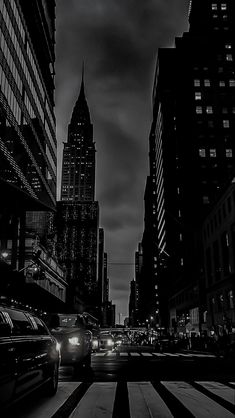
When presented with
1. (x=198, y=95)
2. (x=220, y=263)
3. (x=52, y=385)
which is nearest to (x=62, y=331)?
(x=52, y=385)

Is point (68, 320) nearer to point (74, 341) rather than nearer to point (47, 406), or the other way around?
point (74, 341)

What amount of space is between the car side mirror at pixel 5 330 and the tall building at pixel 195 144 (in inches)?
2811

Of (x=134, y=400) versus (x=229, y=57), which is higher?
(x=229, y=57)

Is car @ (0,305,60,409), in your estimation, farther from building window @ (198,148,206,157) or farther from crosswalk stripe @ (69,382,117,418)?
building window @ (198,148,206,157)

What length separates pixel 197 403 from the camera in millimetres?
7410

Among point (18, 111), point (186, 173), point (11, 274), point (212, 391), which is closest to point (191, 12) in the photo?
point (186, 173)

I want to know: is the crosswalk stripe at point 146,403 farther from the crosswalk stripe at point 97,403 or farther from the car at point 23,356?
the car at point 23,356

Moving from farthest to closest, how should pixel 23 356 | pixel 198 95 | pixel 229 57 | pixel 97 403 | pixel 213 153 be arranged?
pixel 229 57, pixel 198 95, pixel 213 153, pixel 97 403, pixel 23 356

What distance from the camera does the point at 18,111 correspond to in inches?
1957

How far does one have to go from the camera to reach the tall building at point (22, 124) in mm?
44688

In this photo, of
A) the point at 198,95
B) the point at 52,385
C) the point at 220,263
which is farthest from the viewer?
the point at 198,95

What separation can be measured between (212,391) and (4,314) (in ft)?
Result: 17.5

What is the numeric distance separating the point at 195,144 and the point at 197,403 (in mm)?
95590

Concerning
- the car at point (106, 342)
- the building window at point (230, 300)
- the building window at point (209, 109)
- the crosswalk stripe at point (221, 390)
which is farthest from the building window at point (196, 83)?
the crosswalk stripe at point (221, 390)
